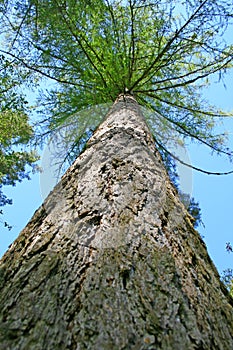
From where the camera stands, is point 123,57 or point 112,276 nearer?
point 112,276

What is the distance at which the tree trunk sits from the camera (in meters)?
0.63

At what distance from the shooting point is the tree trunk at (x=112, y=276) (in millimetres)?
630

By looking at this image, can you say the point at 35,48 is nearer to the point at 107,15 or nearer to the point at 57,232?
the point at 107,15

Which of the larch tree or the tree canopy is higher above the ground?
the tree canopy

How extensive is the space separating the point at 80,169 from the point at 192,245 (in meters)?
0.65

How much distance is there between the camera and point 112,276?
2.52 ft

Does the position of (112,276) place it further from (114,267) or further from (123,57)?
(123,57)

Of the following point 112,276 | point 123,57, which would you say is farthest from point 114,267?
point 123,57

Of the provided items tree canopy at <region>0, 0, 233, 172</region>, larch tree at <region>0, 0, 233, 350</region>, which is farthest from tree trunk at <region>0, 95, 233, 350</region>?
tree canopy at <region>0, 0, 233, 172</region>

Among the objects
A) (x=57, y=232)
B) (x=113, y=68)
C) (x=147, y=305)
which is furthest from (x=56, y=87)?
(x=147, y=305)

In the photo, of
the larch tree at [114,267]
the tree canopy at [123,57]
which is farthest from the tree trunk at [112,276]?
the tree canopy at [123,57]

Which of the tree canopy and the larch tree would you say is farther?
the tree canopy

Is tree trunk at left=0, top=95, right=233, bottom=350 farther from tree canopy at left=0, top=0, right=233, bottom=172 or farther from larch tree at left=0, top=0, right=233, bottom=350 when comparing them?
tree canopy at left=0, top=0, right=233, bottom=172

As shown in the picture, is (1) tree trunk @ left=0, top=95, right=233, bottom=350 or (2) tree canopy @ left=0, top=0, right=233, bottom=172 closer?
(1) tree trunk @ left=0, top=95, right=233, bottom=350
